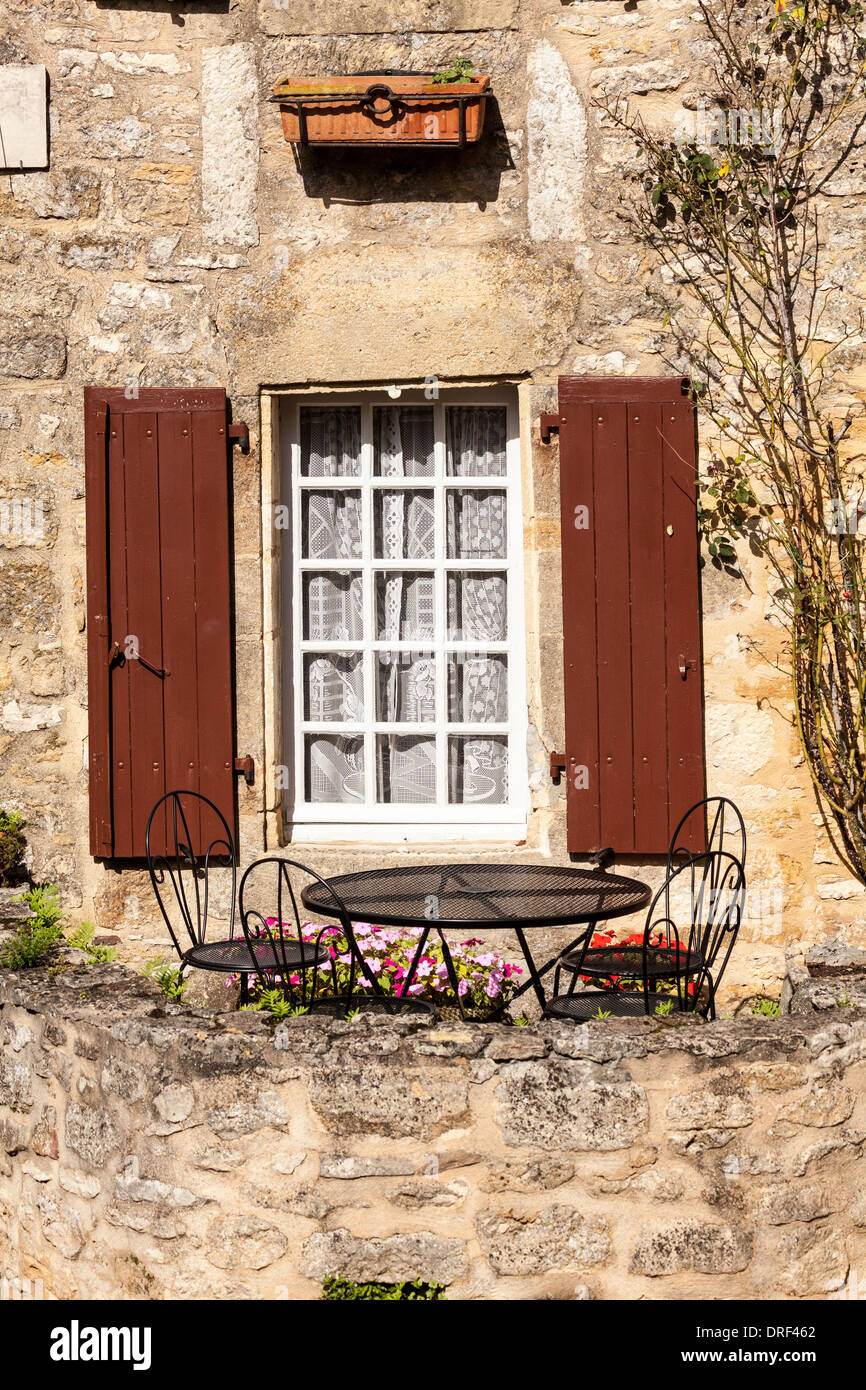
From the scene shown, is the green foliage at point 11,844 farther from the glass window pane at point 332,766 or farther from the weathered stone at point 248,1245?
the weathered stone at point 248,1245

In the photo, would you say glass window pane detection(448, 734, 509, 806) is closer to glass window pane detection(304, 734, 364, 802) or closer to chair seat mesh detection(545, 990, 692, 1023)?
glass window pane detection(304, 734, 364, 802)

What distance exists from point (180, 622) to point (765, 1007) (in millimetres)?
2433

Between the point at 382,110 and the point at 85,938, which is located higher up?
the point at 382,110

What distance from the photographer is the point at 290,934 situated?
15.1ft

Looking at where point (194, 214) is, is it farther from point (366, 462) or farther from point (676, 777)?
point (676, 777)

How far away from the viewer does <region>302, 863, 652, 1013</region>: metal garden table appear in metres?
3.25

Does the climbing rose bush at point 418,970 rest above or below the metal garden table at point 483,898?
below

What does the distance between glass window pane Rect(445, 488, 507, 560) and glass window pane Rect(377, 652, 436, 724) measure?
1.39 ft

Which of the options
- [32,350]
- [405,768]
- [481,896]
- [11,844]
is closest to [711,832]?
[405,768]

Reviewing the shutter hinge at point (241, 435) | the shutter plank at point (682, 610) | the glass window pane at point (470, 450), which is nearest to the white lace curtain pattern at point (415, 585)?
the glass window pane at point (470, 450)

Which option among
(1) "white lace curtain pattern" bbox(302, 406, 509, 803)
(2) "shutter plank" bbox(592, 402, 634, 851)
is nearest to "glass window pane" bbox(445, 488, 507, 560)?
(1) "white lace curtain pattern" bbox(302, 406, 509, 803)

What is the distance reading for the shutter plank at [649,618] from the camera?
462 cm

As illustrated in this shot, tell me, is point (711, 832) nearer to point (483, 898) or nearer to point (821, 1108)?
point (483, 898)

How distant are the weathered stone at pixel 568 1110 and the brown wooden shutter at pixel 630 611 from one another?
172cm
